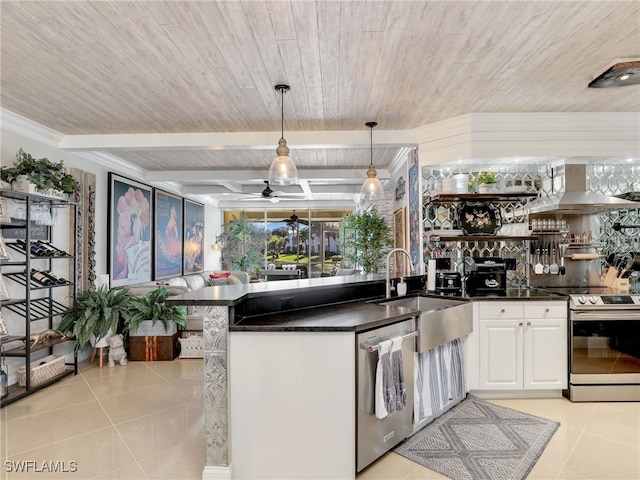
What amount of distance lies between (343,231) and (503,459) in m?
7.51

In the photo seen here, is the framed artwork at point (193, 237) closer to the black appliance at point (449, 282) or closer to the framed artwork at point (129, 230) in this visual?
the framed artwork at point (129, 230)

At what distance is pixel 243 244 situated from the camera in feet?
32.6

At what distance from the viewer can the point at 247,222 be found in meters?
9.92

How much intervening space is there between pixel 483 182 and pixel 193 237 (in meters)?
6.30

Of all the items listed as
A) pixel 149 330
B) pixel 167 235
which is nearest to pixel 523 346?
pixel 149 330

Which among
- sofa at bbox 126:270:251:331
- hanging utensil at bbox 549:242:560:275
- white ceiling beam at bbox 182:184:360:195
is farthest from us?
white ceiling beam at bbox 182:184:360:195

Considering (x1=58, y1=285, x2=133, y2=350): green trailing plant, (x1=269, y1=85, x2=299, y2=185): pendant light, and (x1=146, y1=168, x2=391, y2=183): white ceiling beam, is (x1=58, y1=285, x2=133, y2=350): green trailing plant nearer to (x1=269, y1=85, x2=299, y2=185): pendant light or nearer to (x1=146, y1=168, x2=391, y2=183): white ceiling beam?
(x1=146, y1=168, x2=391, y2=183): white ceiling beam

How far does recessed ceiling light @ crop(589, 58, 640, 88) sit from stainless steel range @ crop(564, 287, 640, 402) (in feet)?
5.87

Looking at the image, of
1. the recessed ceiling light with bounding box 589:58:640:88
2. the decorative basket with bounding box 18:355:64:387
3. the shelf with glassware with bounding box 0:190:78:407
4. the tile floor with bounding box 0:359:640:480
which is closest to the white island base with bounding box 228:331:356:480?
the tile floor with bounding box 0:359:640:480

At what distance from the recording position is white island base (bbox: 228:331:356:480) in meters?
2.07

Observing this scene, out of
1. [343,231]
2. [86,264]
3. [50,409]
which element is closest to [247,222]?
[343,231]

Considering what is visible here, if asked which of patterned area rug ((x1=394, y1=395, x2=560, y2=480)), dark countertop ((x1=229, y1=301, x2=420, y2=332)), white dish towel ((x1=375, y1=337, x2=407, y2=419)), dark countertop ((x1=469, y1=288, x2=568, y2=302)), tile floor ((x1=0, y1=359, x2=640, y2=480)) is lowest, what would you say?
tile floor ((x1=0, y1=359, x2=640, y2=480))

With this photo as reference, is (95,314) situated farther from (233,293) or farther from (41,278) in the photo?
(233,293)

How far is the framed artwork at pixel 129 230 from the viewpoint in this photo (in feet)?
16.9
